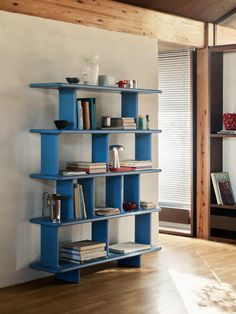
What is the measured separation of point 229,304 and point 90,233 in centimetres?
170

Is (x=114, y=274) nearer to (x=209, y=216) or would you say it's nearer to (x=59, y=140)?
(x=59, y=140)

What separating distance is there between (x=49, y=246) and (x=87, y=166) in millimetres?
731

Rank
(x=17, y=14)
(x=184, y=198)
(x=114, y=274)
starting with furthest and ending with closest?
(x=184, y=198) → (x=114, y=274) → (x=17, y=14)

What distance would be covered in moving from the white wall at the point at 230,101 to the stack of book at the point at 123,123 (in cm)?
189

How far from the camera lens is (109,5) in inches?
248

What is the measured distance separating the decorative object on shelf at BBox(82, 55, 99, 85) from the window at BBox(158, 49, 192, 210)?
2294mm

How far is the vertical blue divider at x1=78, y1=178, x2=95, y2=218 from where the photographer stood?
5613 millimetres

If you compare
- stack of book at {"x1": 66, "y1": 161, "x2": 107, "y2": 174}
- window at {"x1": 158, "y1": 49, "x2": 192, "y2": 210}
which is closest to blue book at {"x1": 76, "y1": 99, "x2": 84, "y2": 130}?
stack of book at {"x1": 66, "y1": 161, "x2": 107, "y2": 174}

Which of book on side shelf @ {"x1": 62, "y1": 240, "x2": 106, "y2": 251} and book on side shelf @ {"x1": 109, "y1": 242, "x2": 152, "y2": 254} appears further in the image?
book on side shelf @ {"x1": 109, "y1": 242, "x2": 152, "y2": 254}

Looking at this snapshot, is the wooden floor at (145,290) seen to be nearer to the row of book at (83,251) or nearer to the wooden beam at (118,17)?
the row of book at (83,251)

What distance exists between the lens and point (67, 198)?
5418mm

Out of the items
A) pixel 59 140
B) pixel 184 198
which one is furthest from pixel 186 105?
pixel 59 140

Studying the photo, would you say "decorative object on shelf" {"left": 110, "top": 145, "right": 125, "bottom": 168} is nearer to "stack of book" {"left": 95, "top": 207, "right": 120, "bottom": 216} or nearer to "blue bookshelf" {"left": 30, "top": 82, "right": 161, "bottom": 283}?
"blue bookshelf" {"left": 30, "top": 82, "right": 161, "bottom": 283}

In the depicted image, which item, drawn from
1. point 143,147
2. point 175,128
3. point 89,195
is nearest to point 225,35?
point 175,128
